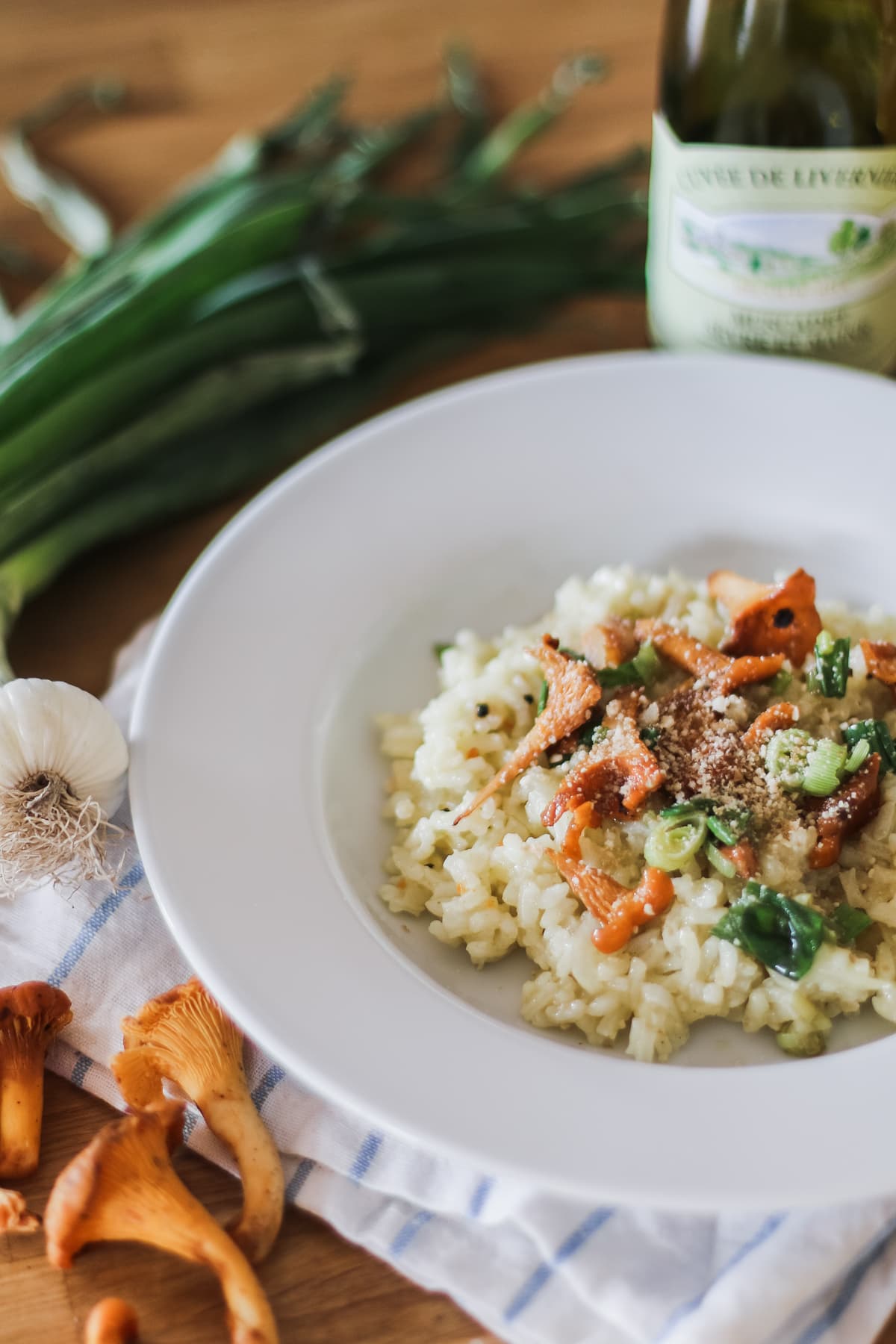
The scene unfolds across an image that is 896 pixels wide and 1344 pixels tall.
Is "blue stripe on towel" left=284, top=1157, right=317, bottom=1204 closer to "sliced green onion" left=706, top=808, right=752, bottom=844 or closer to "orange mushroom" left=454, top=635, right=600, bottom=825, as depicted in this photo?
"orange mushroom" left=454, top=635, right=600, bottom=825

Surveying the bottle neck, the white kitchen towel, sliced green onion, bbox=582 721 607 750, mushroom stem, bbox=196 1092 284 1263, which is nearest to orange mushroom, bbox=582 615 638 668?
sliced green onion, bbox=582 721 607 750

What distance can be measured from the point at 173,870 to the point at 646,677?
31.5 inches

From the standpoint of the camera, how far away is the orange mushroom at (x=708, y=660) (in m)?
1.91

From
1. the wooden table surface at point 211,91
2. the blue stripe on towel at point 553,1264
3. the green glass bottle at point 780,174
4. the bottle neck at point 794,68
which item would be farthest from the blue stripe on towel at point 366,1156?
the bottle neck at point 794,68

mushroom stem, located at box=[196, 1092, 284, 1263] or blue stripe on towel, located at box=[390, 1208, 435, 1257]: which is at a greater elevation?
mushroom stem, located at box=[196, 1092, 284, 1263]

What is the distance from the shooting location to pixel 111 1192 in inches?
58.8

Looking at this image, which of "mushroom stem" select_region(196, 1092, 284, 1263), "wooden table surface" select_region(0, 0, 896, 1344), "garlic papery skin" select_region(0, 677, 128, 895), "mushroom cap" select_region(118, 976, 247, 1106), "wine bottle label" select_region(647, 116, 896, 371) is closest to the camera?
"mushroom stem" select_region(196, 1092, 284, 1263)

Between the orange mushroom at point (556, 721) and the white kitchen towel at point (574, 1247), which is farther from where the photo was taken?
the orange mushroom at point (556, 721)

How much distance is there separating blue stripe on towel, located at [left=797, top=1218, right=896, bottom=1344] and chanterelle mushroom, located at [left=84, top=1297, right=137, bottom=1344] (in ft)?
2.68

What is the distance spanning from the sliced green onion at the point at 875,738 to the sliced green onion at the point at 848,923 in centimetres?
24

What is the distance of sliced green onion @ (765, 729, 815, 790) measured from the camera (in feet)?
5.87

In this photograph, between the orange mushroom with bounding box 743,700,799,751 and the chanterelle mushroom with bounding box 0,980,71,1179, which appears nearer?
the chanterelle mushroom with bounding box 0,980,71,1179

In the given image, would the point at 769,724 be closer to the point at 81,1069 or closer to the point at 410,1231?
the point at 410,1231

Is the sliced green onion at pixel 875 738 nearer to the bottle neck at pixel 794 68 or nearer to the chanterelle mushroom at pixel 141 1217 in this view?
the chanterelle mushroom at pixel 141 1217
